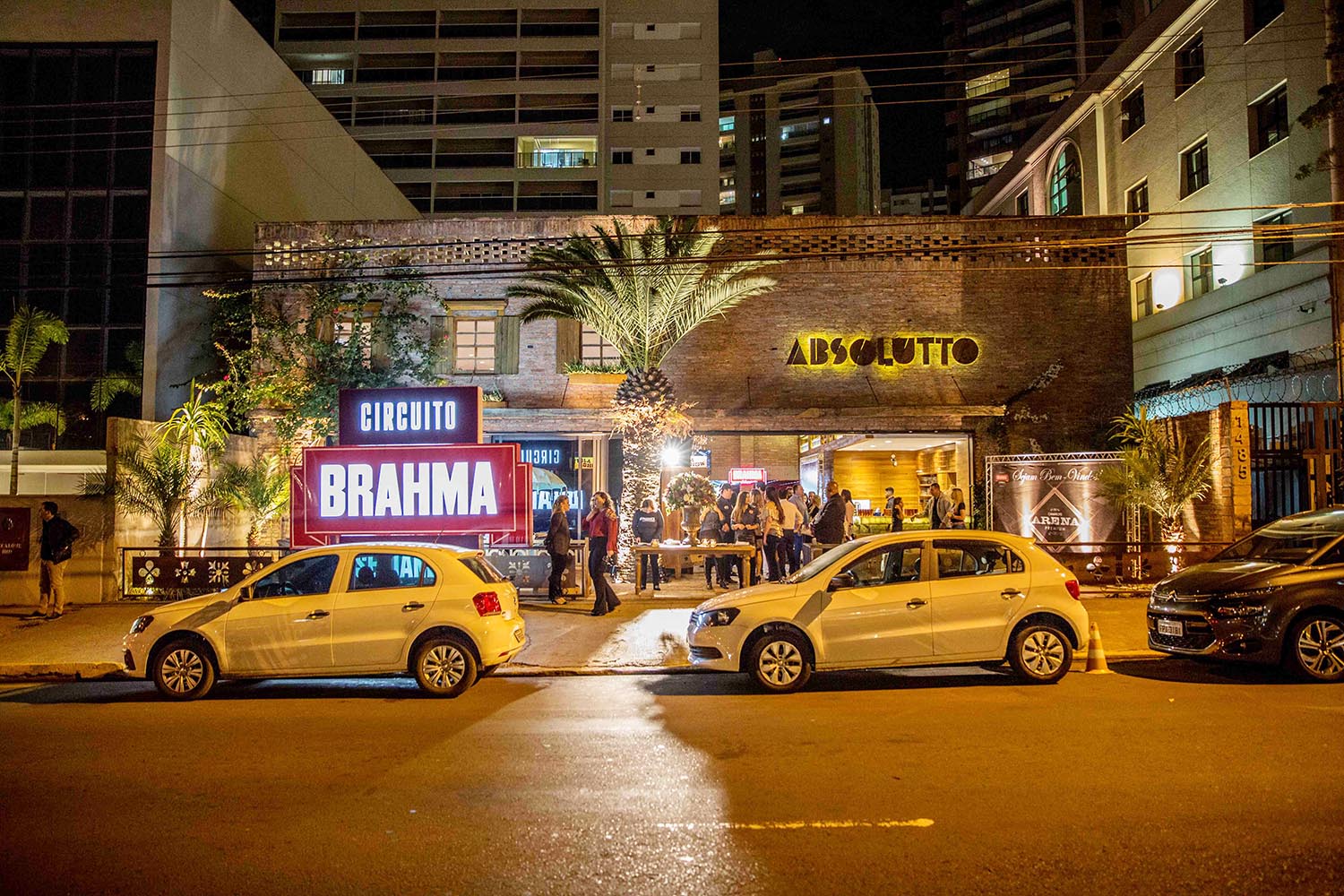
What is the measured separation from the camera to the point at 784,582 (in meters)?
9.27

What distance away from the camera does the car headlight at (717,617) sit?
8.91 m

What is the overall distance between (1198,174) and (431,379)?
21360mm

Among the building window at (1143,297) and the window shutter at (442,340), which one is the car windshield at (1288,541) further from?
the building window at (1143,297)

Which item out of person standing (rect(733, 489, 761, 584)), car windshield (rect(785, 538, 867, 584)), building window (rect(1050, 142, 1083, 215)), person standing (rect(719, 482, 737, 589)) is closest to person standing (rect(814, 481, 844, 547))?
person standing (rect(733, 489, 761, 584))

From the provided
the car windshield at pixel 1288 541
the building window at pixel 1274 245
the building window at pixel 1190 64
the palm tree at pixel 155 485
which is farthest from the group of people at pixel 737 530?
the building window at pixel 1190 64

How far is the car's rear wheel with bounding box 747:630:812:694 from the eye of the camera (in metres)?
8.83

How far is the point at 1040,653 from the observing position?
8.95m

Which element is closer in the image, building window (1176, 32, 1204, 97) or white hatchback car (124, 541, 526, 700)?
white hatchback car (124, 541, 526, 700)

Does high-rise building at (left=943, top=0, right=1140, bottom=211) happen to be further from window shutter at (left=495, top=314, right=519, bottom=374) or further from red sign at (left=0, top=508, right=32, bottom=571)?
red sign at (left=0, top=508, right=32, bottom=571)

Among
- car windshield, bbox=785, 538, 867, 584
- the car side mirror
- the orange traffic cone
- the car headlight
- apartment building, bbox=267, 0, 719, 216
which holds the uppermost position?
apartment building, bbox=267, 0, 719, 216

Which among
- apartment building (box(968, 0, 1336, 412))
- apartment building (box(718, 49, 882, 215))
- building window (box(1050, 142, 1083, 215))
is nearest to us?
Result: apartment building (box(968, 0, 1336, 412))

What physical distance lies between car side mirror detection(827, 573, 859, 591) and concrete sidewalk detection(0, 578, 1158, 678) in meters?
2.27

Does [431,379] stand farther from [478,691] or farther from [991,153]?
[991,153]

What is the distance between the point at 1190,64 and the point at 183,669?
92.4ft
